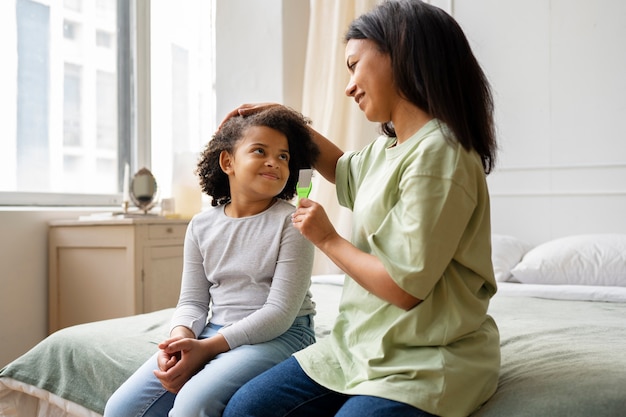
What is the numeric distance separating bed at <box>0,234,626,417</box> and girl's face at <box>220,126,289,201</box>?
39 cm

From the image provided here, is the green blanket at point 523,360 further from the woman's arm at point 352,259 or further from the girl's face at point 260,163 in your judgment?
the girl's face at point 260,163

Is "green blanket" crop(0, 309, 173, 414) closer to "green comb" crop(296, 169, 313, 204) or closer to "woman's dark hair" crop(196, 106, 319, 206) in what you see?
"woman's dark hair" crop(196, 106, 319, 206)

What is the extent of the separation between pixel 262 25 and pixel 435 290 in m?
2.30

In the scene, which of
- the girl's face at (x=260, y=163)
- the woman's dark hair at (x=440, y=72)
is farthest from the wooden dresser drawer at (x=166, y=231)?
the woman's dark hair at (x=440, y=72)

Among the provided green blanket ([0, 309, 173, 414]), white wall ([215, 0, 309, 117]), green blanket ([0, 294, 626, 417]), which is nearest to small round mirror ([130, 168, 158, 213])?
white wall ([215, 0, 309, 117])

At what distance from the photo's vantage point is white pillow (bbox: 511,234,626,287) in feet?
6.98

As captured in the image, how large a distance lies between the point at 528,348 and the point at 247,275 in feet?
1.92

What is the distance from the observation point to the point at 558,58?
2.69 metres

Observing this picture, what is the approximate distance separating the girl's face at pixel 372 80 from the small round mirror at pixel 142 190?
182 cm

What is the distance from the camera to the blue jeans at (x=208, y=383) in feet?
3.24

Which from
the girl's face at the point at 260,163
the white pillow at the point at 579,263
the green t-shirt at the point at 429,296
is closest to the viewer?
the green t-shirt at the point at 429,296

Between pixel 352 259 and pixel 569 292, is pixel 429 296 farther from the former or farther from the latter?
pixel 569 292

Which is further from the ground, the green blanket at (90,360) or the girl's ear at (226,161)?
the girl's ear at (226,161)

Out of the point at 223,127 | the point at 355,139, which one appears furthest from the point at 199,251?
the point at 355,139
